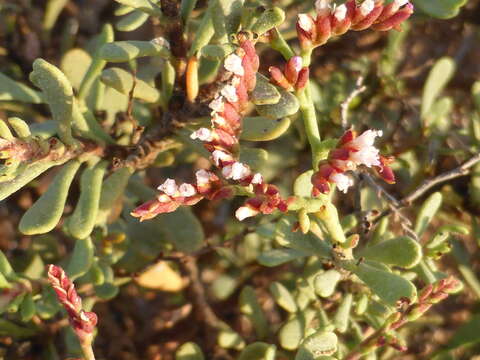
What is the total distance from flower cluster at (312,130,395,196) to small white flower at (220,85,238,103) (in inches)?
10.3

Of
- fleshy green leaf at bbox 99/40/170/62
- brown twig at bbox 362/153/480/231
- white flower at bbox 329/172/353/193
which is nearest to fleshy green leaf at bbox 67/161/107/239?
fleshy green leaf at bbox 99/40/170/62

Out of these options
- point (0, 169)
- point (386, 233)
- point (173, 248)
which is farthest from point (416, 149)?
point (0, 169)

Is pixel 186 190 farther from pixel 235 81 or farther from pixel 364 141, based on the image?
pixel 364 141

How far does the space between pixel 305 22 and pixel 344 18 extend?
0.32 feet

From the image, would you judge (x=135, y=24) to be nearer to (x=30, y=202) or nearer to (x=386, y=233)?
(x=386, y=233)

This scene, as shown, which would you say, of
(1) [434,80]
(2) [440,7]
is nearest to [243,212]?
(2) [440,7]

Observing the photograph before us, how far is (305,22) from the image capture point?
1572 millimetres

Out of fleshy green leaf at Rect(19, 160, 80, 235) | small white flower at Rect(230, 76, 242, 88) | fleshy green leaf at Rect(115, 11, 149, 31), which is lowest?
fleshy green leaf at Rect(19, 160, 80, 235)

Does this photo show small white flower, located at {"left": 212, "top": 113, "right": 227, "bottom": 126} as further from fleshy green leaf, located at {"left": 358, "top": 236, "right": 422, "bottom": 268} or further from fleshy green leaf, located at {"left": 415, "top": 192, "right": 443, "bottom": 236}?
fleshy green leaf, located at {"left": 415, "top": 192, "right": 443, "bottom": 236}

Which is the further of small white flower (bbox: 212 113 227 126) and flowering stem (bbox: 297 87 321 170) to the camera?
flowering stem (bbox: 297 87 321 170)

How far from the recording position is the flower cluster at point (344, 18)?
5.13ft

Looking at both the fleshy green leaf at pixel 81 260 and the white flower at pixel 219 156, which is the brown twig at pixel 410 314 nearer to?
the white flower at pixel 219 156

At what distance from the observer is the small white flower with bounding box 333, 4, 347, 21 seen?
1.54 metres

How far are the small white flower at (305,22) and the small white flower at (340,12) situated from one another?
65 mm
